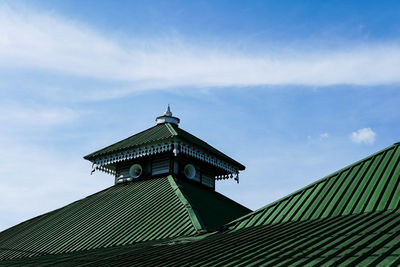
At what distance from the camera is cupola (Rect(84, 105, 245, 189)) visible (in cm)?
2222

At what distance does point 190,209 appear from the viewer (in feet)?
55.8

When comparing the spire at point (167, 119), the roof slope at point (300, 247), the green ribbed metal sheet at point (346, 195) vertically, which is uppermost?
the spire at point (167, 119)

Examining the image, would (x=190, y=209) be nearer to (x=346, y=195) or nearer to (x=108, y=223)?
(x=108, y=223)

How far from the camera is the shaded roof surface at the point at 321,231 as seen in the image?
7.09 metres

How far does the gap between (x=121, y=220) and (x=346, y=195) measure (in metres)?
10.00

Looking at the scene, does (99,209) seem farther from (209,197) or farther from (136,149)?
(209,197)

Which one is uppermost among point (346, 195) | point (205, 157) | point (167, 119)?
point (167, 119)

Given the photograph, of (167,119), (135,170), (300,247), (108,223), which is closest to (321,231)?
(300,247)

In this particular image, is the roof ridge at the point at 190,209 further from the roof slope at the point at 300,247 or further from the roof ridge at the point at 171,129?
the roof slope at the point at 300,247

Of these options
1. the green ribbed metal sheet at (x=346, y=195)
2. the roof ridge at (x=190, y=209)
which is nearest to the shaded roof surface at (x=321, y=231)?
the green ribbed metal sheet at (x=346, y=195)

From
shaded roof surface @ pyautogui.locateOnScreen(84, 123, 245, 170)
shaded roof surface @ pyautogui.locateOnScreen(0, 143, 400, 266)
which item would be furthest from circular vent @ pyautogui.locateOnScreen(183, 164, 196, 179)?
shaded roof surface @ pyautogui.locateOnScreen(0, 143, 400, 266)

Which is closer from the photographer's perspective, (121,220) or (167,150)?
(121,220)

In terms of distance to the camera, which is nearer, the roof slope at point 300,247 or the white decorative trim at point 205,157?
the roof slope at point 300,247

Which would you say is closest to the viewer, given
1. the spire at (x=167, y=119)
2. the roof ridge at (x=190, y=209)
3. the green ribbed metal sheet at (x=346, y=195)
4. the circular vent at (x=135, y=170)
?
the green ribbed metal sheet at (x=346, y=195)
